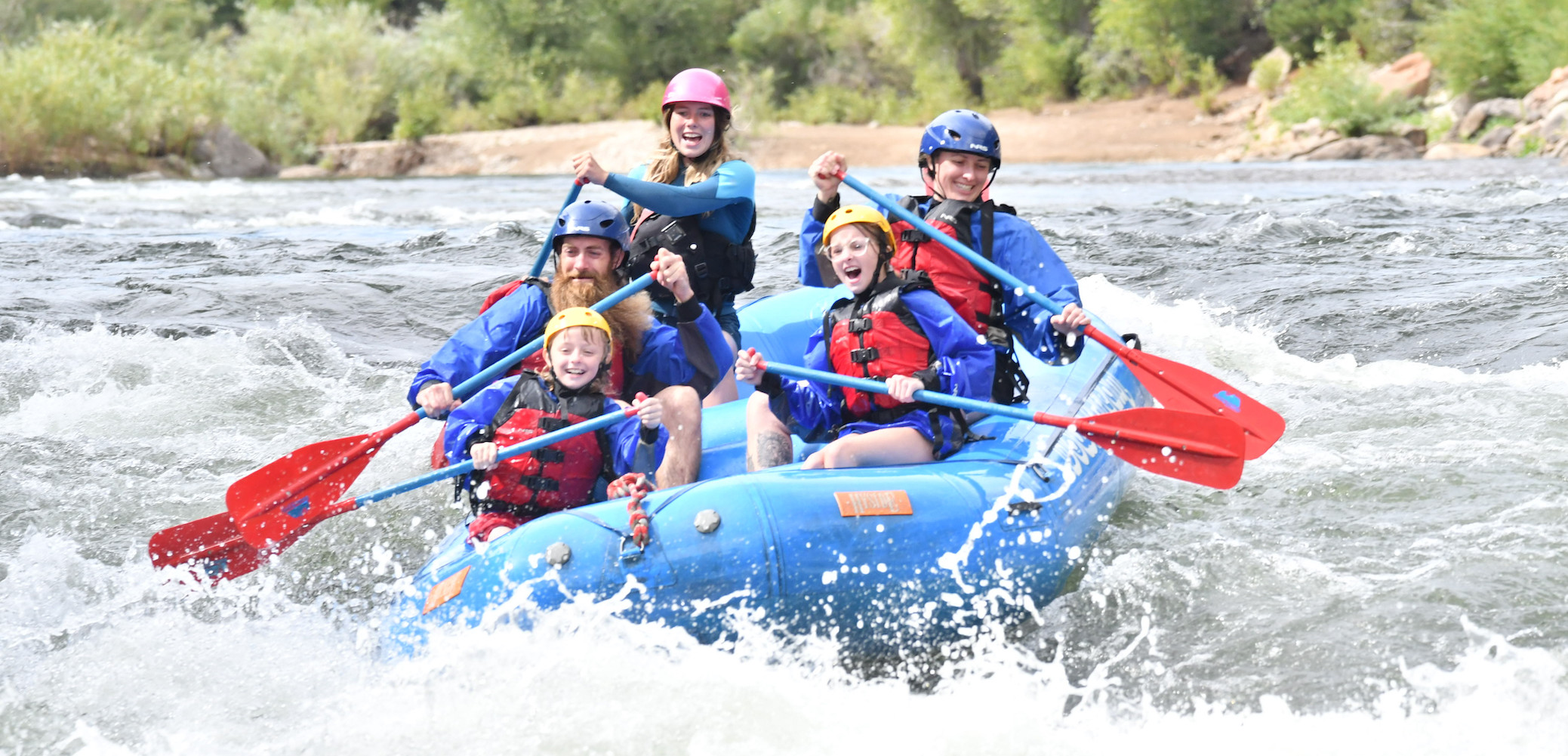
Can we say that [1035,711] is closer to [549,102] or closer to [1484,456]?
[1484,456]

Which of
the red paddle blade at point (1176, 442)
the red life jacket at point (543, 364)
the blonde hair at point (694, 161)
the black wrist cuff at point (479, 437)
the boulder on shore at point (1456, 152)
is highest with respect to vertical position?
the blonde hair at point (694, 161)

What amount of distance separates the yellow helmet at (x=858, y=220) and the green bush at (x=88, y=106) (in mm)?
17393

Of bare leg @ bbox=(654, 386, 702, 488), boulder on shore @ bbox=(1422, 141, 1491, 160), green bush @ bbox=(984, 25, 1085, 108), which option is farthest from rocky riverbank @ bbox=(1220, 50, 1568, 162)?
bare leg @ bbox=(654, 386, 702, 488)

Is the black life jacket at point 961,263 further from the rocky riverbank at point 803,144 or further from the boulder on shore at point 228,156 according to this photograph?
the boulder on shore at point 228,156

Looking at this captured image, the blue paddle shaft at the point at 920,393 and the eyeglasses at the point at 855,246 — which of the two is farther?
the eyeglasses at the point at 855,246

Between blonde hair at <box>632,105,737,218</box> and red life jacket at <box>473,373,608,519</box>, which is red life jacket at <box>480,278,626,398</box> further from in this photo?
blonde hair at <box>632,105,737,218</box>

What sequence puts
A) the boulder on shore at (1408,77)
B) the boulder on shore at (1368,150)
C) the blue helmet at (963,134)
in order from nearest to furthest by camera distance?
1. the blue helmet at (963,134)
2. the boulder on shore at (1368,150)
3. the boulder on shore at (1408,77)

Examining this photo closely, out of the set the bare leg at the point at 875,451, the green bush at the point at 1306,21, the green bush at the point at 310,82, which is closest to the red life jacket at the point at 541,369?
the bare leg at the point at 875,451

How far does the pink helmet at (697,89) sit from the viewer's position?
4285 mm

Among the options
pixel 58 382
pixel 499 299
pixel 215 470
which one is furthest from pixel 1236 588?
pixel 58 382

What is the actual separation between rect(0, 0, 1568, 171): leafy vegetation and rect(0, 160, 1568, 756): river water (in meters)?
12.4

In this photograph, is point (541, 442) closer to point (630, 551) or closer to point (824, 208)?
point (630, 551)

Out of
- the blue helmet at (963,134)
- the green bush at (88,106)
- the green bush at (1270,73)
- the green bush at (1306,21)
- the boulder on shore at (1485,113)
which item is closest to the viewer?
the blue helmet at (963,134)

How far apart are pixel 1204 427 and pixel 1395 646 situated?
74cm
